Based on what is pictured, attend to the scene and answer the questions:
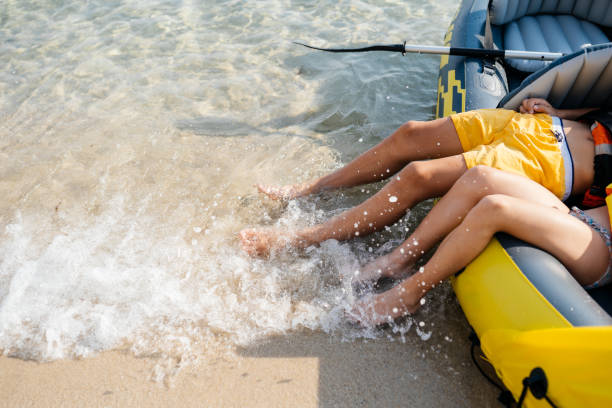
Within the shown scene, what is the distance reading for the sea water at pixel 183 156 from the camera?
2.08 metres

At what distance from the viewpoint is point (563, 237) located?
1681 mm

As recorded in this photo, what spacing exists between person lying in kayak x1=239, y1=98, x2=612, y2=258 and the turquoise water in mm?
122

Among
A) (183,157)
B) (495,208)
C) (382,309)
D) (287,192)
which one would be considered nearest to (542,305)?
(495,208)

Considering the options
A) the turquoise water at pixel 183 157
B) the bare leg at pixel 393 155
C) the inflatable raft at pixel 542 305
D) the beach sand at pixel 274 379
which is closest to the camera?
the inflatable raft at pixel 542 305

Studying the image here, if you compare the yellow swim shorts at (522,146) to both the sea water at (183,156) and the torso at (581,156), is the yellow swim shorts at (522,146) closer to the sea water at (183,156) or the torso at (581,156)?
the torso at (581,156)

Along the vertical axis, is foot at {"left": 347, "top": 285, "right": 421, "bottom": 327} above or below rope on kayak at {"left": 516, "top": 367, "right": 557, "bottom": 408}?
below

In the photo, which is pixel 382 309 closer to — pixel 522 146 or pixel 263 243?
pixel 263 243

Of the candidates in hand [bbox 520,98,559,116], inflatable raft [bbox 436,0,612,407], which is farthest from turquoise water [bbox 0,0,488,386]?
hand [bbox 520,98,559,116]

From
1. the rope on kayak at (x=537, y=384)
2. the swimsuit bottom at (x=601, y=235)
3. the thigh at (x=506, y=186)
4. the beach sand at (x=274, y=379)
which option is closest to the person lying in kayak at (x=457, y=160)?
the thigh at (x=506, y=186)

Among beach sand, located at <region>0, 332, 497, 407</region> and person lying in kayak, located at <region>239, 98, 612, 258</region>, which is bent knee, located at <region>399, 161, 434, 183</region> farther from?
beach sand, located at <region>0, 332, 497, 407</region>

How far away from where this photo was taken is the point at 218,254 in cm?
239

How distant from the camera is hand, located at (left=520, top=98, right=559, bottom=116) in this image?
222 cm

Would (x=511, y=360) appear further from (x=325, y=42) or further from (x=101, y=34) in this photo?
(x=101, y=34)

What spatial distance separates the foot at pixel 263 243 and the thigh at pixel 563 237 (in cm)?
104
